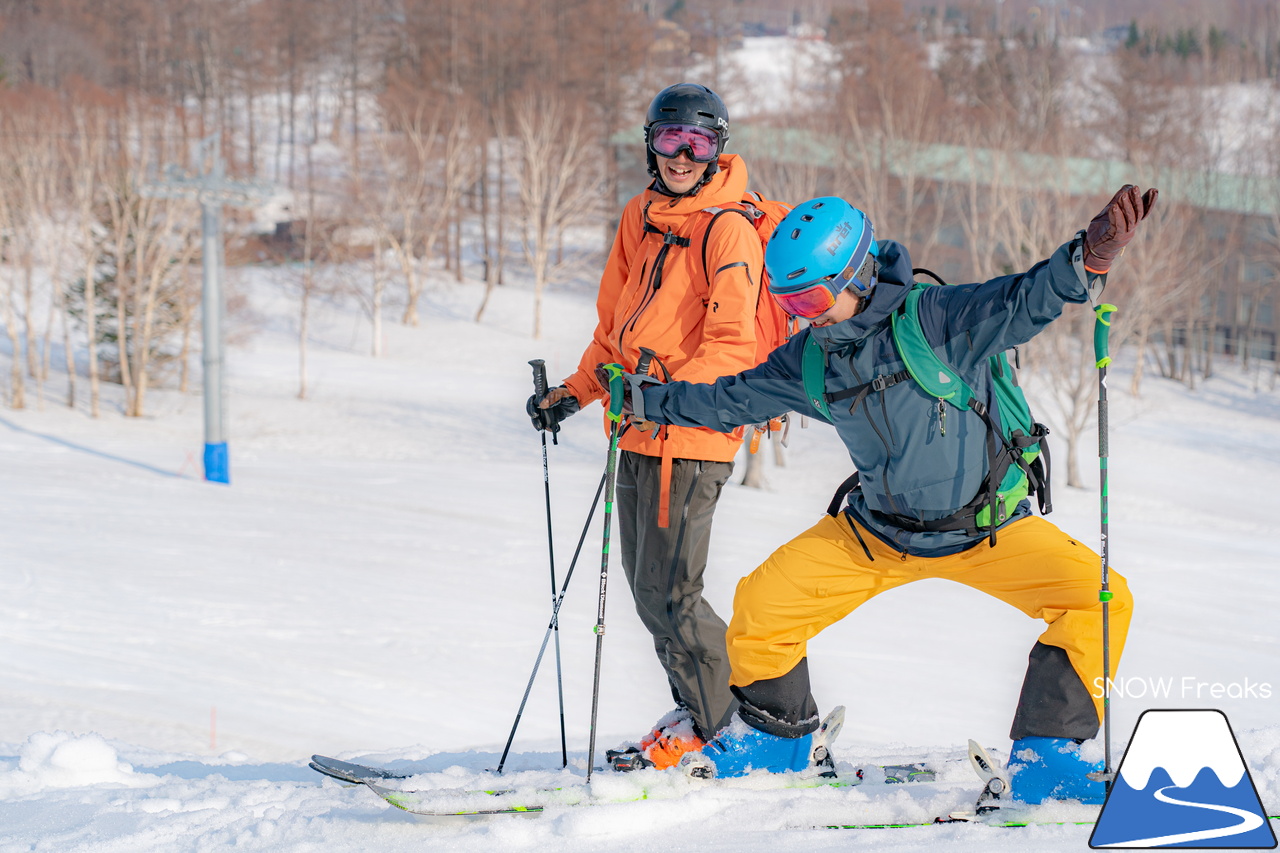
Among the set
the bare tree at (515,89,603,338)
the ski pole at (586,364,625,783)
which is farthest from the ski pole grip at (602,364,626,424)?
the bare tree at (515,89,603,338)

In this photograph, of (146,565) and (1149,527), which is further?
(1149,527)

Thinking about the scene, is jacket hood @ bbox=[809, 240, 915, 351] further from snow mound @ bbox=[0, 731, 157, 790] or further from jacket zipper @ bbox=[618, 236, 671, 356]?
snow mound @ bbox=[0, 731, 157, 790]

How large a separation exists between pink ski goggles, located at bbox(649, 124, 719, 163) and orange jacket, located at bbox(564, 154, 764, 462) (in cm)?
11

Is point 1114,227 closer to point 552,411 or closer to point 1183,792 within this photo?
point 1183,792

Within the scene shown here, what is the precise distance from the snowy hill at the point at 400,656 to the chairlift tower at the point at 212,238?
90cm

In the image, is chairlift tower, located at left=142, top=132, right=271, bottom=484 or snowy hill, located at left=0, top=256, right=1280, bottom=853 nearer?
snowy hill, located at left=0, top=256, right=1280, bottom=853

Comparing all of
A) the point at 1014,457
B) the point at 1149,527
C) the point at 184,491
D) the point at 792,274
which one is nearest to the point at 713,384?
the point at 792,274

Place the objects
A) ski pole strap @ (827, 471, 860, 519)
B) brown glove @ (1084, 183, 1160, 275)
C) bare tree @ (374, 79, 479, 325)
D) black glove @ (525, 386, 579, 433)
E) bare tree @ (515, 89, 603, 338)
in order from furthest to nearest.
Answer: bare tree @ (515, 89, 603, 338) < bare tree @ (374, 79, 479, 325) < black glove @ (525, 386, 579, 433) < ski pole strap @ (827, 471, 860, 519) < brown glove @ (1084, 183, 1160, 275)


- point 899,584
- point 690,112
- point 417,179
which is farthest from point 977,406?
point 417,179

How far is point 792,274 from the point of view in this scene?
105 inches

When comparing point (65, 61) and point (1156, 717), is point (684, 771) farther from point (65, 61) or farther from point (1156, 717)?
point (65, 61)

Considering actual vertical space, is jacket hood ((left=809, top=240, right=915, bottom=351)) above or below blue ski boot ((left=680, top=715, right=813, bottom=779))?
above

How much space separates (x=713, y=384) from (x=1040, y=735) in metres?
1.28

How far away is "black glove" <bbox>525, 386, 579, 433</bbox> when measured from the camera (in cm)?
351
